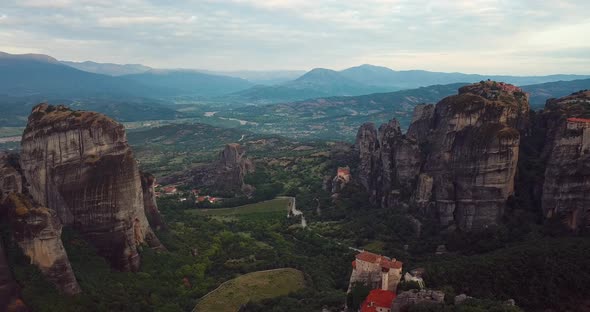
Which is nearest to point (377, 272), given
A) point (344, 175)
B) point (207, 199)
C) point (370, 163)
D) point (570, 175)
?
point (570, 175)

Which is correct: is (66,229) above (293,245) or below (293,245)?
above

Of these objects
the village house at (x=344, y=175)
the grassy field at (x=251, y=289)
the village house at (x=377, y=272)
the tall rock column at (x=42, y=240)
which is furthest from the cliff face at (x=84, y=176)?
the village house at (x=344, y=175)

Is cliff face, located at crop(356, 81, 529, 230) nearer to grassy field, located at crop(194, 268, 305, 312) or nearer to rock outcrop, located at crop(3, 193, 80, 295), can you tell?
grassy field, located at crop(194, 268, 305, 312)

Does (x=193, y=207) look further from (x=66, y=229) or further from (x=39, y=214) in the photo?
(x=39, y=214)

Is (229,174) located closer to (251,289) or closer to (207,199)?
(207,199)

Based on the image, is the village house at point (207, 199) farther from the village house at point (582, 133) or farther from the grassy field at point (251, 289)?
the village house at point (582, 133)

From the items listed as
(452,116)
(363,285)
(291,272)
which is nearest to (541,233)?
(452,116)
